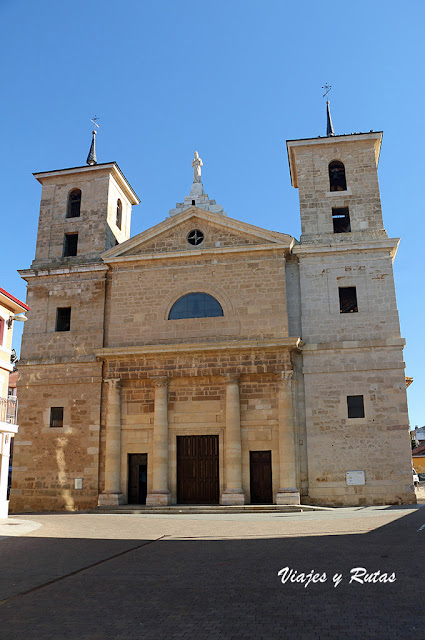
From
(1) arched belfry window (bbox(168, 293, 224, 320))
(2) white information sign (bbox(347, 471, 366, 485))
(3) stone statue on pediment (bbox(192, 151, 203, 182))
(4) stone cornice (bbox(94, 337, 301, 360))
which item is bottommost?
(2) white information sign (bbox(347, 471, 366, 485))

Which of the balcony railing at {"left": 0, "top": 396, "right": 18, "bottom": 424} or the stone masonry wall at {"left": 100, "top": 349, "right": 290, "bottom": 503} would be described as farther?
the stone masonry wall at {"left": 100, "top": 349, "right": 290, "bottom": 503}

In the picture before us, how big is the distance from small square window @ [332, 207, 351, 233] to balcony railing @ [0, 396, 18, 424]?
1574 centimetres

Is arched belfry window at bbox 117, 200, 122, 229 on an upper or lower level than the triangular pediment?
upper

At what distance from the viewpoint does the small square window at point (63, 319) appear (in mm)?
26219

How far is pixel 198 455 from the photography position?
907 inches

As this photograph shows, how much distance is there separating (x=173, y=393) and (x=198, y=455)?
271 cm

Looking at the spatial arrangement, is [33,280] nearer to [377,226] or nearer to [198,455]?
[198,455]

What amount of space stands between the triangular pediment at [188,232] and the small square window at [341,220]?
11.8 ft

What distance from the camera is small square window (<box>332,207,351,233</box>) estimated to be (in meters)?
25.8

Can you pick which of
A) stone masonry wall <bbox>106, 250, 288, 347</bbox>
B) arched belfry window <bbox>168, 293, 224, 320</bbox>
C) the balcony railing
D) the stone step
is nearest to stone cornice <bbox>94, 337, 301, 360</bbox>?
stone masonry wall <bbox>106, 250, 288, 347</bbox>

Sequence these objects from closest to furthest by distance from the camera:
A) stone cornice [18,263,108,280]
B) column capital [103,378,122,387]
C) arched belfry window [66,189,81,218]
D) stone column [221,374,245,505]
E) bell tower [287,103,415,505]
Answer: stone column [221,374,245,505], bell tower [287,103,415,505], column capital [103,378,122,387], stone cornice [18,263,108,280], arched belfry window [66,189,81,218]

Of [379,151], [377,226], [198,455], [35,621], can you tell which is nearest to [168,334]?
[198,455]

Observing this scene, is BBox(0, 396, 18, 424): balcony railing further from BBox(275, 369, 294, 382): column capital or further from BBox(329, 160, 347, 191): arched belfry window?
BBox(329, 160, 347, 191): arched belfry window

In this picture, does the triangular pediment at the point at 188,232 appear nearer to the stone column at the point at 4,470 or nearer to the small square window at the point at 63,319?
the small square window at the point at 63,319
